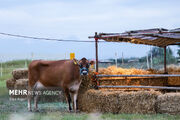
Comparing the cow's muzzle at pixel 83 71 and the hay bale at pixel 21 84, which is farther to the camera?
the hay bale at pixel 21 84

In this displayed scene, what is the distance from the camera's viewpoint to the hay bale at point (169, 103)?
8.40 metres

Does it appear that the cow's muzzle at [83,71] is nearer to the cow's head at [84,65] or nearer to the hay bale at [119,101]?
the cow's head at [84,65]

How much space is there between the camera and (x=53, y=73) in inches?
415

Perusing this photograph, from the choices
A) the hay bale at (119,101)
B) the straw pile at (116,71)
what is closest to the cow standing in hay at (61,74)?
the hay bale at (119,101)

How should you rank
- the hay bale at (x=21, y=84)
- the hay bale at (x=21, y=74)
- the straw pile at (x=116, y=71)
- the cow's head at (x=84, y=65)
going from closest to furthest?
the cow's head at (x=84, y=65) → the straw pile at (x=116, y=71) → the hay bale at (x=21, y=84) → the hay bale at (x=21, y=74)

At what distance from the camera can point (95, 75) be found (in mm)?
9930

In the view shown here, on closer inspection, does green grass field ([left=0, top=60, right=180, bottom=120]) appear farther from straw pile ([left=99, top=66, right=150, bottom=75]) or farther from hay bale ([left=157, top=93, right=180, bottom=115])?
straw pile ([left=99, top=66, right=150, bottom=75])

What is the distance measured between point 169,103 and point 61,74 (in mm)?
3503

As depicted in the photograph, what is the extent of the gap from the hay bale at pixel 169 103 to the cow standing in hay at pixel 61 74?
2353mm

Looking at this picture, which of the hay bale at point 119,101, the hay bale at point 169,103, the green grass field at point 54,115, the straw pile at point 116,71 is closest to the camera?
the green grass field at point 54,115

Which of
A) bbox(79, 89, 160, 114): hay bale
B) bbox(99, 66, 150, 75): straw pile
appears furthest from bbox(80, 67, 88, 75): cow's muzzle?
bbox(99, 66, 150, 75): straw pile

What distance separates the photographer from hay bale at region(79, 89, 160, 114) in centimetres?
883

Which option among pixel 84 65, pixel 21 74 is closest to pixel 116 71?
pixel 84 65

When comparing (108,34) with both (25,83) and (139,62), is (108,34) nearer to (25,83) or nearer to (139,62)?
(25,83)
